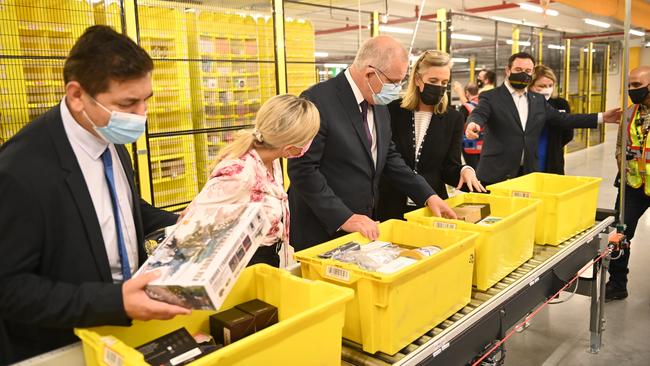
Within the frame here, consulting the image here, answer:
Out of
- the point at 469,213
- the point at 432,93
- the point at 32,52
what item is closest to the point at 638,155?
the point at 432,93

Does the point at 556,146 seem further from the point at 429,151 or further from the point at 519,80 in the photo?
the point at 429,151

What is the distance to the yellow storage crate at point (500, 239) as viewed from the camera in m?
1.87

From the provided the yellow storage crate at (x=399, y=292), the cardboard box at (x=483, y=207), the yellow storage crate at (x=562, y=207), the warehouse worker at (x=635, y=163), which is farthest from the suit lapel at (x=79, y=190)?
the warehouse worker at (x=635, y=163)

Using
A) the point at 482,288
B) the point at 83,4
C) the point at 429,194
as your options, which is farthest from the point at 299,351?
the point at 83,4

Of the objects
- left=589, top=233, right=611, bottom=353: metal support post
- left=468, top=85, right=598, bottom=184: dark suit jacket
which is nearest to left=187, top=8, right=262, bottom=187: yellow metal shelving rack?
left=468, top=85, right=598, bottom=184: dark suit jacket

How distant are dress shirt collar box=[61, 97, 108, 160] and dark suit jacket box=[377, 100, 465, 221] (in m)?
1.83

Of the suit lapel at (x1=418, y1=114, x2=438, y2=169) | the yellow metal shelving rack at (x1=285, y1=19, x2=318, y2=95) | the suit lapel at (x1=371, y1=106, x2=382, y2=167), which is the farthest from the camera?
the yellow metal shelving rack at (x1=285, y1=19, x2=318, y2=95)

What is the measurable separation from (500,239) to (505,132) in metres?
1.95

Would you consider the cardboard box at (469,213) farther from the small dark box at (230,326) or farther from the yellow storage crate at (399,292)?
the small dark box at (230,326)

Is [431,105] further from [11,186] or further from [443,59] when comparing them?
[11,186]

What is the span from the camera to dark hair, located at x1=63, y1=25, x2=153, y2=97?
123 cm

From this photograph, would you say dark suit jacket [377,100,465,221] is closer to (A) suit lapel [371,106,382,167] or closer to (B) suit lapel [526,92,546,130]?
(A) suit lapel [371,106,382,167]

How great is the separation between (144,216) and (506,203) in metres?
1.60

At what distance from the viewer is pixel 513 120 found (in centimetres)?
365
